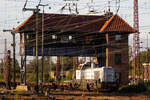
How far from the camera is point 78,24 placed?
168ft

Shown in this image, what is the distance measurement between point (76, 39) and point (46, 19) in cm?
599

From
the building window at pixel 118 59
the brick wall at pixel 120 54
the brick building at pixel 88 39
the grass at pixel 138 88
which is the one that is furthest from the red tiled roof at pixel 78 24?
the grass at pixel 138 88

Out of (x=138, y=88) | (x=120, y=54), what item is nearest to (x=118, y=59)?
(x=120, y=54)

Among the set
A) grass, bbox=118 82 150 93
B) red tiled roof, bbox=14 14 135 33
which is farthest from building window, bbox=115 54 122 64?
grass, bbox=118 82 150 93

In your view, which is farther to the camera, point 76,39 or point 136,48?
point 76,39

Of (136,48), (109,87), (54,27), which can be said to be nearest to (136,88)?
(109,87)

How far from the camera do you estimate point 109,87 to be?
36219 millimetres

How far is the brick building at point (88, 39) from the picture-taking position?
160 ft

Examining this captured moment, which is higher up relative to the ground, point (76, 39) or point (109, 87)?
point (76, 39)

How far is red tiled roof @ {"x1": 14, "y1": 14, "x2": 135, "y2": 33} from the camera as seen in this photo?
48.4m

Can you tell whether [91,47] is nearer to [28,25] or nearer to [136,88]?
[28,25]

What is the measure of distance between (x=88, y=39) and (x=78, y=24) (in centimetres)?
309

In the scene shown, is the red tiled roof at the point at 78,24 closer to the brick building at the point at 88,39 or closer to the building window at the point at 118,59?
the brick building at the point at 88,39

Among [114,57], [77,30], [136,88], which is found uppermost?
[77,30]
